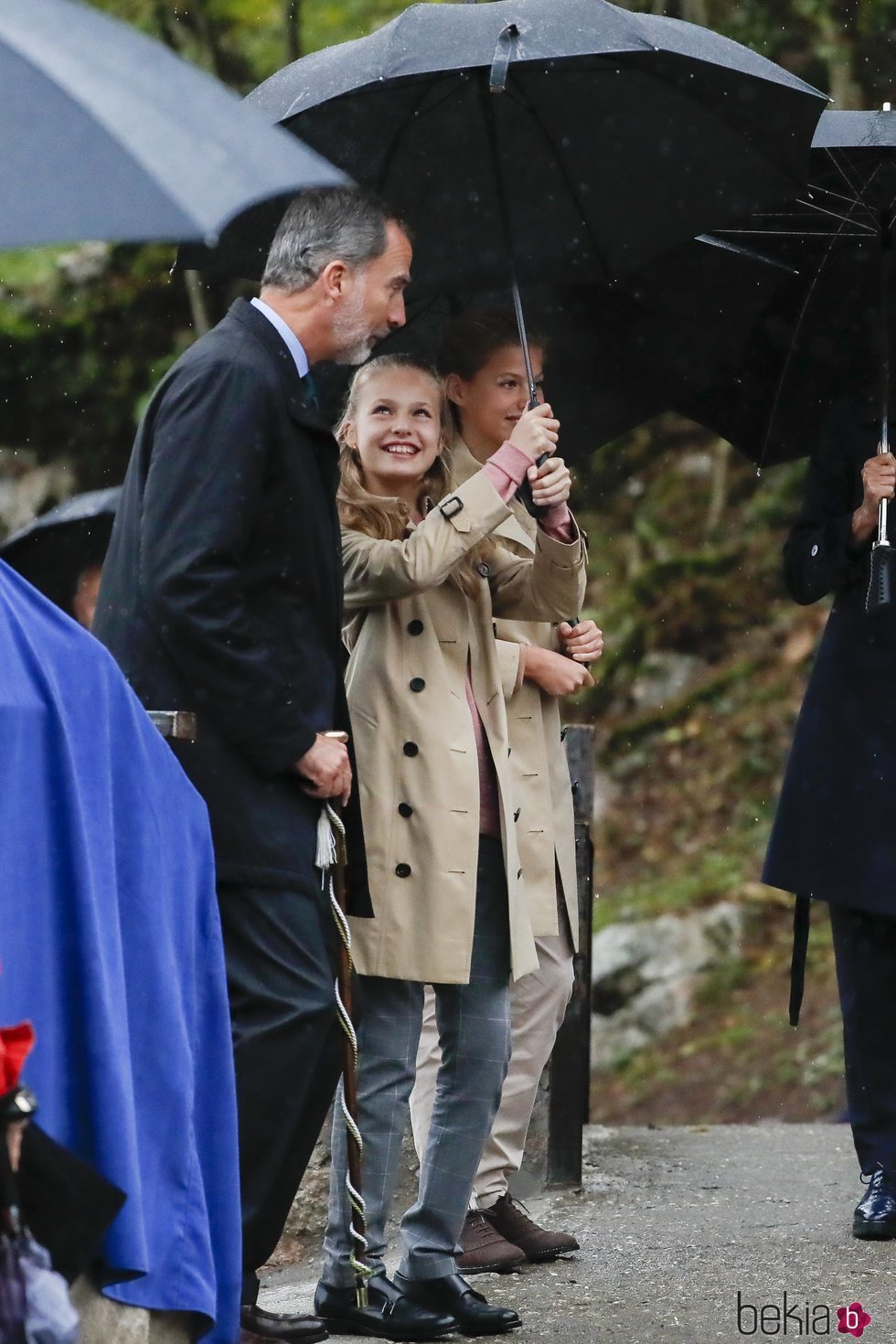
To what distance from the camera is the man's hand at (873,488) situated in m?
5.01

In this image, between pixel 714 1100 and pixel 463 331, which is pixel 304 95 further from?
pixel 714 1100

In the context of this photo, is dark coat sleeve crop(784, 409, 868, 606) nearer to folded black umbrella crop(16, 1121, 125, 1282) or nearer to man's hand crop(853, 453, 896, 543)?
man's hand crop(853, 453, 896, 543)

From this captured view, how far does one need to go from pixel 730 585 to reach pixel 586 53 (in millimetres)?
9086

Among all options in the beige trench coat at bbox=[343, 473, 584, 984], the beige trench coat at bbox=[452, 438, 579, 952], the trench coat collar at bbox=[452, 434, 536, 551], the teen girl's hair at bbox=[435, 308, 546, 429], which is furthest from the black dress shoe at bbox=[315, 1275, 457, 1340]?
the teen girl's hair at bbox=[435, 308, 546, 429]

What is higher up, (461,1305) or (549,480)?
(549,480)

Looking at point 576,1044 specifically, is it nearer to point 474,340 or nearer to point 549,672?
point 549,672

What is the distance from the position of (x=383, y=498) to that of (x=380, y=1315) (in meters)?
1.77

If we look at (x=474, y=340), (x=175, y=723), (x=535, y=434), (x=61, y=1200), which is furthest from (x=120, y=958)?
(x=474, y=340)

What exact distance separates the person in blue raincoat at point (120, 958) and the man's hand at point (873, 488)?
2.63 m

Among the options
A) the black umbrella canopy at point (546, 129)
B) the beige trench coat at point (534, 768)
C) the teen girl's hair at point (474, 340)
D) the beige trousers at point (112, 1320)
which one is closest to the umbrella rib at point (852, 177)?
the black umbrella canopy at point (546, 129)

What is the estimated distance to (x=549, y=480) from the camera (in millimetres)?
4211

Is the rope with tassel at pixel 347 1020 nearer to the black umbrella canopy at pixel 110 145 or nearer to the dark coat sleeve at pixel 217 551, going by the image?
the dark coat sleeve at pixel 217 551

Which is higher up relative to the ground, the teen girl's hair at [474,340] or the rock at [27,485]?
the rock at [27,485]

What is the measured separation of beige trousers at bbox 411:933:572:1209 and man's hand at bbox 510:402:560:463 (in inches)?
54.7
